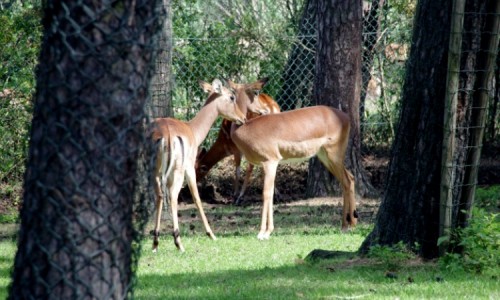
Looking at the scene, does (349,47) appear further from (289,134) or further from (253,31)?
(253,31)

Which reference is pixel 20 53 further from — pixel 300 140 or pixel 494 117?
pixel 494 117

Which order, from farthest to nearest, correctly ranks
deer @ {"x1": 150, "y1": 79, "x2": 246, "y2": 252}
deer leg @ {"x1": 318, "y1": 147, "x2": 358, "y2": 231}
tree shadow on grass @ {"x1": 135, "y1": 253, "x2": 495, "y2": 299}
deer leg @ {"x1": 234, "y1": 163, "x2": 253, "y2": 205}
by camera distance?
1. deer leg @ {"x1": 234, "y1": 163, "x2": 253, "y2": 205}
2. deer leg @ {"x1": 318, "y1": 147, "x2": 358, "y2": 231}
3. deer @ {"x1": 150, "y1": 79, "x2": 246, "y2": 252}
4. tree shadow on grass @ {"x1": 135, "y1": 253, "x2": 495, "y2": 299}

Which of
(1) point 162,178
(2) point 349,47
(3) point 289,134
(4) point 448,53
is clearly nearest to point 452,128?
(4) point 448,53

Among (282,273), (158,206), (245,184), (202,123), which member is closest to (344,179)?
(202,123)

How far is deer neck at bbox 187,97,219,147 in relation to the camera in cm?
1168

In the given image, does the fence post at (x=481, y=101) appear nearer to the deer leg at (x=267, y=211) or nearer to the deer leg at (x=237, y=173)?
the deer leg at (x=267, y=211)

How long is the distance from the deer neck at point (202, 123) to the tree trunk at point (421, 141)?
4.14 meters

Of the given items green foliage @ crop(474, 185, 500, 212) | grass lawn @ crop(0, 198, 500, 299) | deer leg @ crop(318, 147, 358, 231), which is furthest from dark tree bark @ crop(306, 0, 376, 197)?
grass lawn @ crop(0, 198, 500, 299)

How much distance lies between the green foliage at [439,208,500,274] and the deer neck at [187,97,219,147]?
4668 millimetres

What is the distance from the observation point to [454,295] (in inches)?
261

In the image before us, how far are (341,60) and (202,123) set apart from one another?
9.22ft

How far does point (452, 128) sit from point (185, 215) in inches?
266

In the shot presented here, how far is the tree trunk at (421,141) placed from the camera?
749cm

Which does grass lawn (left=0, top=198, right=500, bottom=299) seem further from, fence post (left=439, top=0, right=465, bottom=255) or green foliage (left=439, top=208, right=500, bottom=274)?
fence post (left=439, top=0, right=465, bottom=255)
